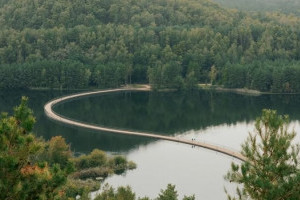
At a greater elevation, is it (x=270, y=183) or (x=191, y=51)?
(x=270, y=183)

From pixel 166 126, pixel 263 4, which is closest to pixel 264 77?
pixel 166 126

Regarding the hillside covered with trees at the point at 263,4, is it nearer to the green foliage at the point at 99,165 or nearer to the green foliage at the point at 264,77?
the green foliage at the point at 264,77

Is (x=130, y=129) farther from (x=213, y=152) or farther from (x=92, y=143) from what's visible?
(x=213, y=152)

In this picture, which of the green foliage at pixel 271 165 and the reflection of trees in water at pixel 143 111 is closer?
the green foliage at pixel 271 165

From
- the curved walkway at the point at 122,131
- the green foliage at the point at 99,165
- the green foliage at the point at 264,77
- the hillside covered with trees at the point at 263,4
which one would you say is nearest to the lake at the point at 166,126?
the curved walkway at the point at 122,131

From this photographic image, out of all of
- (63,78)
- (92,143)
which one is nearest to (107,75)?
(63,78)

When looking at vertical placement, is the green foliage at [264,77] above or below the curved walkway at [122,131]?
above
